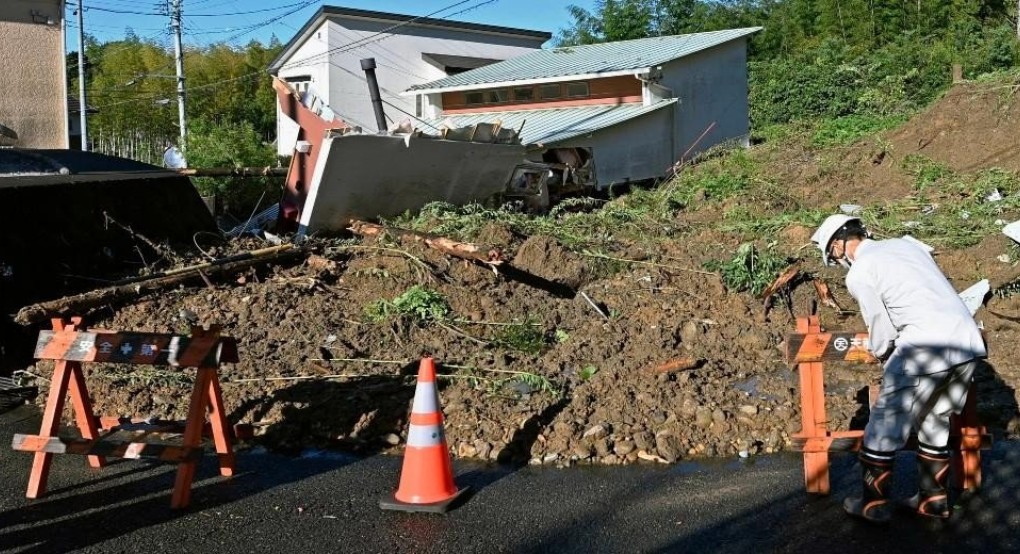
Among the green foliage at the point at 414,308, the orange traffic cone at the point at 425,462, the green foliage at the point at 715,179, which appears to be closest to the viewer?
the orange traffic cone at the point at 425,462

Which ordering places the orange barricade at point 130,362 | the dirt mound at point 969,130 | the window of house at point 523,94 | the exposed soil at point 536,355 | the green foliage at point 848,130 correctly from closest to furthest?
the orange barricade at point 130,362 < the exposed soil at point 536,355 < the dirt mound at point 969,130 < the green foliage at point 848,130 < the window of house at point 523,94

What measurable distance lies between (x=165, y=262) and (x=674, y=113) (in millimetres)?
12643

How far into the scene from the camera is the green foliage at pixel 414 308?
8.72m

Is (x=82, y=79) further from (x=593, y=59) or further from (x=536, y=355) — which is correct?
(x=536, y=355)

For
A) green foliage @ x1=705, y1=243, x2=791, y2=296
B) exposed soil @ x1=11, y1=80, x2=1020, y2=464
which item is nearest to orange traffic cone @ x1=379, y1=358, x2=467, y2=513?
exposed soil @ x1=11, y1=80, x2=1020, y2=464

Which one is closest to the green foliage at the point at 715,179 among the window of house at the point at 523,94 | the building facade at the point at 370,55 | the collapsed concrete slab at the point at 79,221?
the window of house at the point at 523,94

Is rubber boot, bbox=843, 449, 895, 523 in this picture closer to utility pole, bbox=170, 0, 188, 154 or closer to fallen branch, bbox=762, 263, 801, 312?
fallen branch, bbox=762, 263, 801, 312

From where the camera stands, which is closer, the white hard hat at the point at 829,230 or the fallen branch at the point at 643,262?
the white hard hat at the point at 829,230

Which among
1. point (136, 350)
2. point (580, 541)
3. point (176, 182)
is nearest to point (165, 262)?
point (176, 182)

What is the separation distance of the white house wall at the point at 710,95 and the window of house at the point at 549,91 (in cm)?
263

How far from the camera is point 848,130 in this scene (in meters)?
18.9

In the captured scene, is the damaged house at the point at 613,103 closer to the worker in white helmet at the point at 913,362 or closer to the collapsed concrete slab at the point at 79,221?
the collapsed concrete slab at the point at 79,221

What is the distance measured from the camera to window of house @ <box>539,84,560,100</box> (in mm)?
21797

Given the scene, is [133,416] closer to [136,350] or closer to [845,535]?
[136,350]
